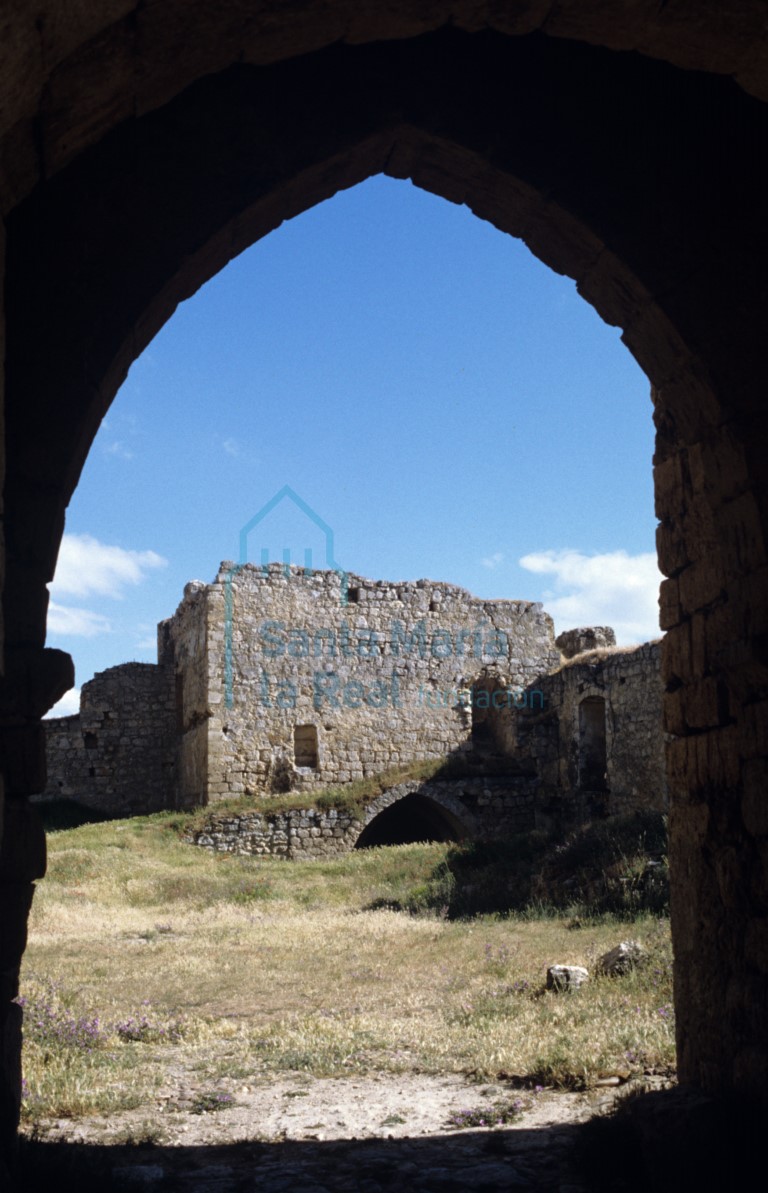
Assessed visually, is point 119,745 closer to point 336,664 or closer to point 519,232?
point 336,664

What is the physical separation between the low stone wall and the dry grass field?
4354 millimetres

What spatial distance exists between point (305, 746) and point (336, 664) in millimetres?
1988

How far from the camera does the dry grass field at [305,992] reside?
5.73m

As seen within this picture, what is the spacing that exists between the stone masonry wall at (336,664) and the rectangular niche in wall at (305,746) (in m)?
0.09

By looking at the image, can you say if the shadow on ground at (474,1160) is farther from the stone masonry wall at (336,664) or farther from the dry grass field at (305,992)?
the stone masonry wall at (336,664)

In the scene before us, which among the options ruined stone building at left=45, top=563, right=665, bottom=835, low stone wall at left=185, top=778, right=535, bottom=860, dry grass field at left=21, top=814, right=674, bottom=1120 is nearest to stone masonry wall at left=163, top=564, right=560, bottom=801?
ruined stone building at left=45, top=563, right=665, bottom=835

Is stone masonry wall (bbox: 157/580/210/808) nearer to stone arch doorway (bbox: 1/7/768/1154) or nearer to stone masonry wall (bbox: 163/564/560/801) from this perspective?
stone masonry wall (bbox: 163/564/560/801)

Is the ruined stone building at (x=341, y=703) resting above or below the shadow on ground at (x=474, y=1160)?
above

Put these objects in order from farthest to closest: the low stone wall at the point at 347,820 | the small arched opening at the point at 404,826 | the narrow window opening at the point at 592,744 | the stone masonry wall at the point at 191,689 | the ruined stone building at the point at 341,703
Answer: the small arched opening at the point at 404,826, the stone masonry wall at the point at 191,689, the ruined stone building at the point at 341,703, the narrow window opening at the point at 592,744, the low stone wall at the point at 347,820

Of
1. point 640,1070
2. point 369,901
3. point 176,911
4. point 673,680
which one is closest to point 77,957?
point 176,911

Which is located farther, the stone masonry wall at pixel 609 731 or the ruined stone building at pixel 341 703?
the ruined stone building at pixel 341 703

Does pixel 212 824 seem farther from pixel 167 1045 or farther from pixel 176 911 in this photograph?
pixel 167 1045

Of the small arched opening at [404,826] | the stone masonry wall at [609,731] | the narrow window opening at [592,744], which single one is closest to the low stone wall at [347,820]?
the stone masonry wall at [609,731]

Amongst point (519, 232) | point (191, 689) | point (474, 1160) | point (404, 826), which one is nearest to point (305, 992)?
point (474, 1160)
